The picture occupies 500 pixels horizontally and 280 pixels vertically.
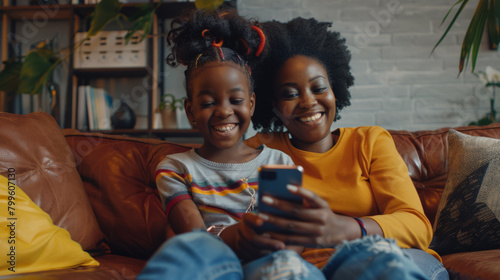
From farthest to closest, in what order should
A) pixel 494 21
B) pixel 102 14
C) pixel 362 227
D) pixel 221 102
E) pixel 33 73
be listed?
pixel 33 73 < pixel 102 14 < pixel 494 21 < pixel 221 102 < pixel 362 227

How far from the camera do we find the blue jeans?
0.61 metres

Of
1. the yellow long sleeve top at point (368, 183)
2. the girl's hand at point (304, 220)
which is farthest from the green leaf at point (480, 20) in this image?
the girl's hand at point (304, 220)

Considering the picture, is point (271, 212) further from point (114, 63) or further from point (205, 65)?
point (114, 63)

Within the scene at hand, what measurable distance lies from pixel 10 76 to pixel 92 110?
0.53 meters

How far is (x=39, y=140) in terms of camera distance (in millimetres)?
1205

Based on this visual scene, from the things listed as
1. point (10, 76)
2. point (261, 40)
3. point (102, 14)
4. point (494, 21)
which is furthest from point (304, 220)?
point (10, 76)

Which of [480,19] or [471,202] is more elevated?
[480,19]

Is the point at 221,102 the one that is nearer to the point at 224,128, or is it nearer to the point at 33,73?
the point at 224,128

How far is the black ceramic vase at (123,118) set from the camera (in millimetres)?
2547

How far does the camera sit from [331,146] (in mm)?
1229

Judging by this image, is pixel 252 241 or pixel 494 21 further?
pixel 494 21

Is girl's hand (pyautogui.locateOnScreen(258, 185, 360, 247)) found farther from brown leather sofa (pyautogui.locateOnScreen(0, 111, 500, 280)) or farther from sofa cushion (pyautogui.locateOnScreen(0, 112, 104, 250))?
sofa cushion (pyautogui.locateOnScreen(0, 112, 104, 250))

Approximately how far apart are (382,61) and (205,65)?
183 centimetres

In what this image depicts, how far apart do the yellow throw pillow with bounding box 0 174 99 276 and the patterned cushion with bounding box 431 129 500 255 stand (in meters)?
1.08
